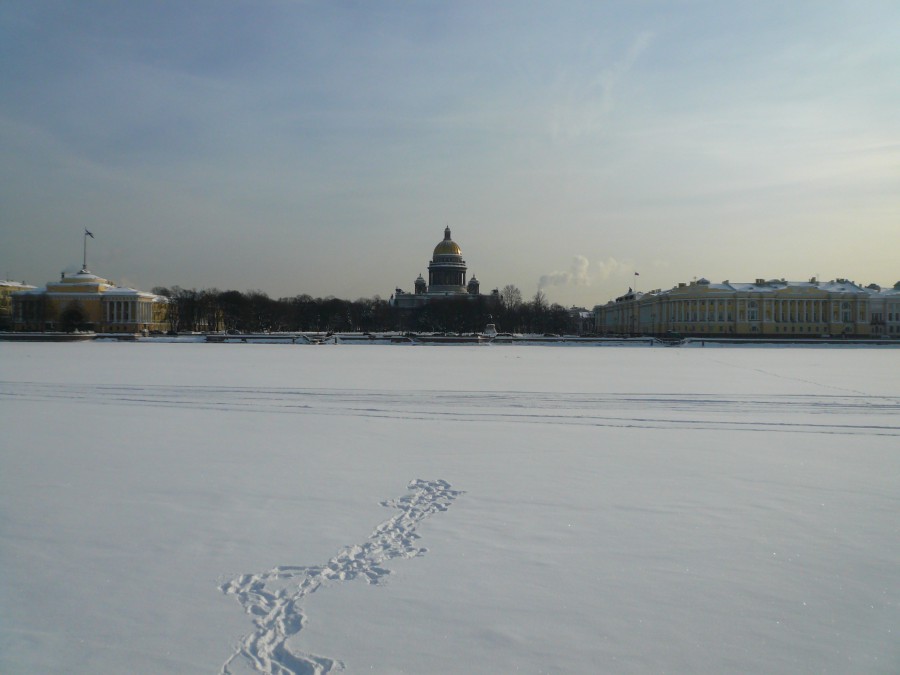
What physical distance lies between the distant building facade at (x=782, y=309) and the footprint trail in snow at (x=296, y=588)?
100 m

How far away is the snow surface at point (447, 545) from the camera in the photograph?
4.93 m

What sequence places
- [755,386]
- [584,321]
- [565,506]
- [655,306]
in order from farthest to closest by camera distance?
[584,321]
[655,306]
[755,386]
[565,506]

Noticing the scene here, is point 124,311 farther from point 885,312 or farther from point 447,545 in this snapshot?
point 447,545

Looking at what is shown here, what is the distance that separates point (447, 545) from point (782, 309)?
10655 cm

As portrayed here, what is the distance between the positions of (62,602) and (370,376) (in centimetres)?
2076

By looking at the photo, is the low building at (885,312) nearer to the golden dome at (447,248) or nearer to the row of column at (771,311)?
the row of column at (771,311)

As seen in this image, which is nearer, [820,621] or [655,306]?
[820,621]

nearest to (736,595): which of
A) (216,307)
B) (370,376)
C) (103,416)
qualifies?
(103,416)

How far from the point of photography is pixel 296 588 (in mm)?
5758

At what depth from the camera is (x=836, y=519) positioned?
7672 mm

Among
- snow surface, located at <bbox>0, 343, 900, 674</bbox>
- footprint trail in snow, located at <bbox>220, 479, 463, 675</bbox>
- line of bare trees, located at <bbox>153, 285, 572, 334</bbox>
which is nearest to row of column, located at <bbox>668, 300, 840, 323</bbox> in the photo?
line of bare trees, located at <bbox>153, 285, 572, 334</bbox>

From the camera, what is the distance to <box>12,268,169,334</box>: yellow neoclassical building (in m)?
100

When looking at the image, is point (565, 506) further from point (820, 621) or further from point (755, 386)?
point (755, 386)

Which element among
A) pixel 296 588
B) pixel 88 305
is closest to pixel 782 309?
pixel 88 305
